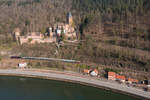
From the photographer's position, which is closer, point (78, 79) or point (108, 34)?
point (78, 79)

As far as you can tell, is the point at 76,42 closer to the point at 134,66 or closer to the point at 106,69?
the point at 106,69

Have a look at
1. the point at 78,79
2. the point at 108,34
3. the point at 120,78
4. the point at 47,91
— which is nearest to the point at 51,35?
the point at 108,34

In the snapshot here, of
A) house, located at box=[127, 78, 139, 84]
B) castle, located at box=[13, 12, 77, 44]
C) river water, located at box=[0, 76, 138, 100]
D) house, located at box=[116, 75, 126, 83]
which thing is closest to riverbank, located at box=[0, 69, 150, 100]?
river water, located at box=[0, 76, 138, 100]

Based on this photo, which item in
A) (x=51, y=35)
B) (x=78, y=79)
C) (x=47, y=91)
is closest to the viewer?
(x=47, y=91)

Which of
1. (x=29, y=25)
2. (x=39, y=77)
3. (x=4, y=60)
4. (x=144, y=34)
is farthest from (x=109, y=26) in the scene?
(x=4, y=60)

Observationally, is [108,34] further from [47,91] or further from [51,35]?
[47,91]

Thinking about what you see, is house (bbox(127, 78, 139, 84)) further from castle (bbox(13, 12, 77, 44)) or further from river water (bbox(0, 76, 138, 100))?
castle (bbox(13, 12, 77, 44))
